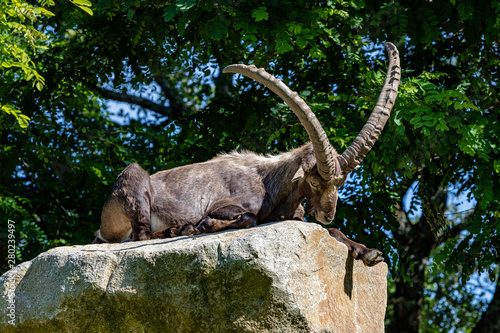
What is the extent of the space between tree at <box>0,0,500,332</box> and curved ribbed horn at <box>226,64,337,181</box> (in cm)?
231

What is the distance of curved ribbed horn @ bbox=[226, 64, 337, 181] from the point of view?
5.39 m

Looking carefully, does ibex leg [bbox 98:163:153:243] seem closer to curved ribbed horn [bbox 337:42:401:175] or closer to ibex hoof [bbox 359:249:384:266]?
curved ribbed horn [bbox 337:42:401:175]

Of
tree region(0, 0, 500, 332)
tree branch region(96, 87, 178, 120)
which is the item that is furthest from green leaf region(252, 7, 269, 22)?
tree branch region(96, 87, 178, 120)

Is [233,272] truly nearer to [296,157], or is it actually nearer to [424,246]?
[296,157]

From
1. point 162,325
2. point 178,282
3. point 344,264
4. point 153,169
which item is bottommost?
point 162,325

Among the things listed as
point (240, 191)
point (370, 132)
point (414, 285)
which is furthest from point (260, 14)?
point (414, 285)

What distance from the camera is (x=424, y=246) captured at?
13.2 meters

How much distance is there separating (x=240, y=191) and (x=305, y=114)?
4.08 ft

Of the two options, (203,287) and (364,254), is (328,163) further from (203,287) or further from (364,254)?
(203,287)

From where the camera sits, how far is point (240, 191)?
6.30 m

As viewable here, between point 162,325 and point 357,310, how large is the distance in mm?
1715

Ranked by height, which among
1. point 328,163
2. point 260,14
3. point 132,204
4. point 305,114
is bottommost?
point 132,204

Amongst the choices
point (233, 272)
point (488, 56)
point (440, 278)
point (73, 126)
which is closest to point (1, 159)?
point (73, 126)

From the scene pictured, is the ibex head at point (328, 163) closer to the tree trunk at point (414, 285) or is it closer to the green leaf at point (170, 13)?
the green leaf at point (170, 13)
